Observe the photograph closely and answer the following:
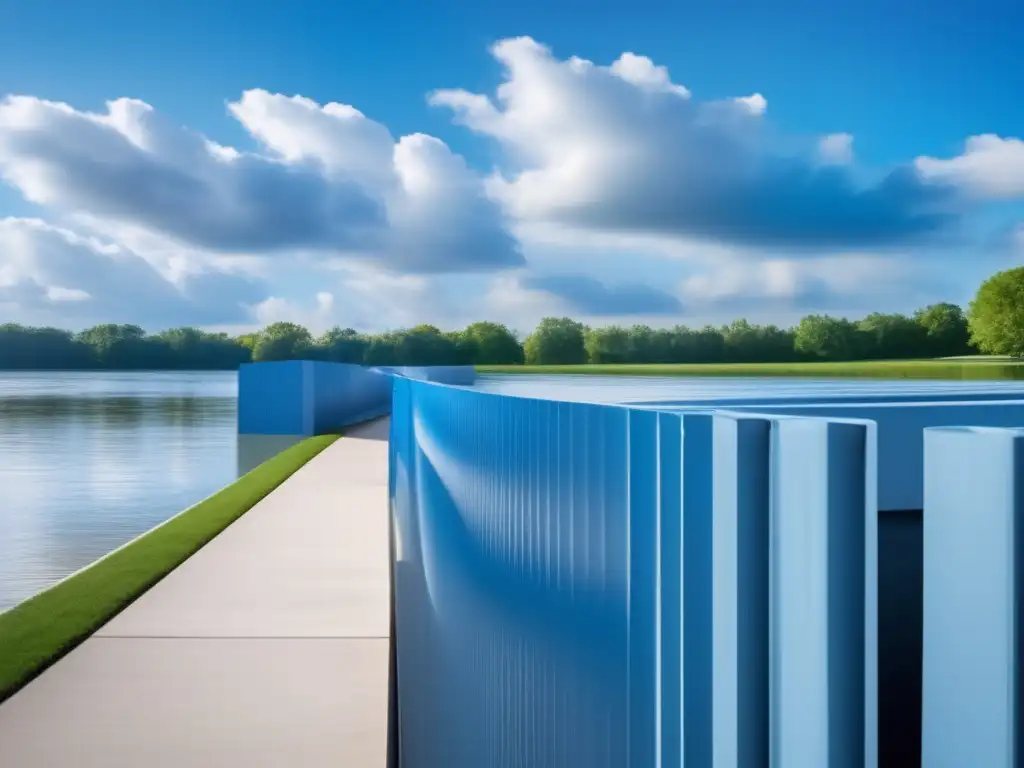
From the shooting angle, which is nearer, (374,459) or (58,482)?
(58,482)

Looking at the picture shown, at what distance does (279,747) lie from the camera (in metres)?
5.29

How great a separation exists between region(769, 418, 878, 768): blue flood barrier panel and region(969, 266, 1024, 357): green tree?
320 ft

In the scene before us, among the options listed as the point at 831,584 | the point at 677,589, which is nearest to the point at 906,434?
the point at 677,589

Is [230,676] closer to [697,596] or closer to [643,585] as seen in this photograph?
[643,585]

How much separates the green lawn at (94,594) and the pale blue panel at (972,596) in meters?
6.33

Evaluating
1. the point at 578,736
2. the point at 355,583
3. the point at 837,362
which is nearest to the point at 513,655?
the point at 578,736

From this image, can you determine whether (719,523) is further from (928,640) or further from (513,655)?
(513,655)

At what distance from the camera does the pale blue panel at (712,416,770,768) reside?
3.95 feet

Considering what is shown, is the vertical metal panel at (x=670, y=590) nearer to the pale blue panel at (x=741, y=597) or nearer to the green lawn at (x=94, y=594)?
the pale blue panel at (x=741, y=597)

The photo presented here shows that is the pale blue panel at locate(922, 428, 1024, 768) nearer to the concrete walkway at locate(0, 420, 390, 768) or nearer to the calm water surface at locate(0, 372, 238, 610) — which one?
the concrete walkway at locate(0, 420, 390, 768)

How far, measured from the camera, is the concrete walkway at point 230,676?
17.3ft

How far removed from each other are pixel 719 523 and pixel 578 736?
967 mm

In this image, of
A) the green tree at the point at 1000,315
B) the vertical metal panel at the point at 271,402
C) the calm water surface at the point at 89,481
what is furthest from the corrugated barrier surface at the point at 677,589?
the green tree at the point at 1000,315

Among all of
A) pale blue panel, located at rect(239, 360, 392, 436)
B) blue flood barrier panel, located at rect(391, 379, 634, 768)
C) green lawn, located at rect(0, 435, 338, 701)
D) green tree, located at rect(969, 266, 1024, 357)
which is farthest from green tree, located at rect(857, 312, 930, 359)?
blue flood barrier panel, located at rect(391, 379, 634, 768)
